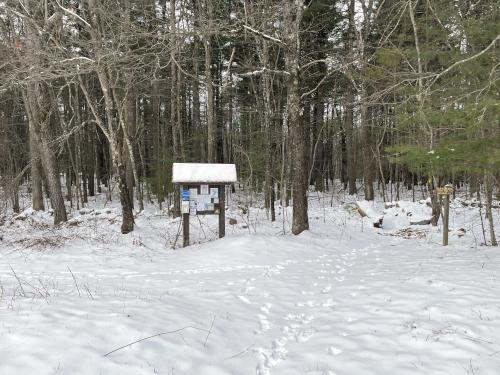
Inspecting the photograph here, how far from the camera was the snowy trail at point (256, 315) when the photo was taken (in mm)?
3490

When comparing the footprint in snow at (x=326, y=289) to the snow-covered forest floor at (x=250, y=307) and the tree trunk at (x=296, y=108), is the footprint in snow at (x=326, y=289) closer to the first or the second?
the snow-covered forest floor at (x=250, y=307)

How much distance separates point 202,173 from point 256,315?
5691 millimetres

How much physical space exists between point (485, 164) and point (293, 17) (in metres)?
6.09

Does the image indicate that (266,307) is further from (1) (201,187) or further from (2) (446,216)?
(2) (446,216)

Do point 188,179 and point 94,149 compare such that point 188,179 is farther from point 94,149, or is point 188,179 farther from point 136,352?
point 94,149

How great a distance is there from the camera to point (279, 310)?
5.28 meters

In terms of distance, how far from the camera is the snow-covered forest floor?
11.6 feet

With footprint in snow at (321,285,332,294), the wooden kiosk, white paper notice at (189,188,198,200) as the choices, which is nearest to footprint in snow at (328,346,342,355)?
footprint in snow at (321,285,332,294)

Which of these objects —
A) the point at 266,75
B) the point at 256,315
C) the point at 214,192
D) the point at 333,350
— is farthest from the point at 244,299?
the point at 266,75

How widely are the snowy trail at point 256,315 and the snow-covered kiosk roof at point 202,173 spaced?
2333mm

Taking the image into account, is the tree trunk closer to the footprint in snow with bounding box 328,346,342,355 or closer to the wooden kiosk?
the wooden kiosk

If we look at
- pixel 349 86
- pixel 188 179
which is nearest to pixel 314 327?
pixel 188 179

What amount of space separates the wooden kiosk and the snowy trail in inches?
77.4

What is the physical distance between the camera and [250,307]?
5.35 m
